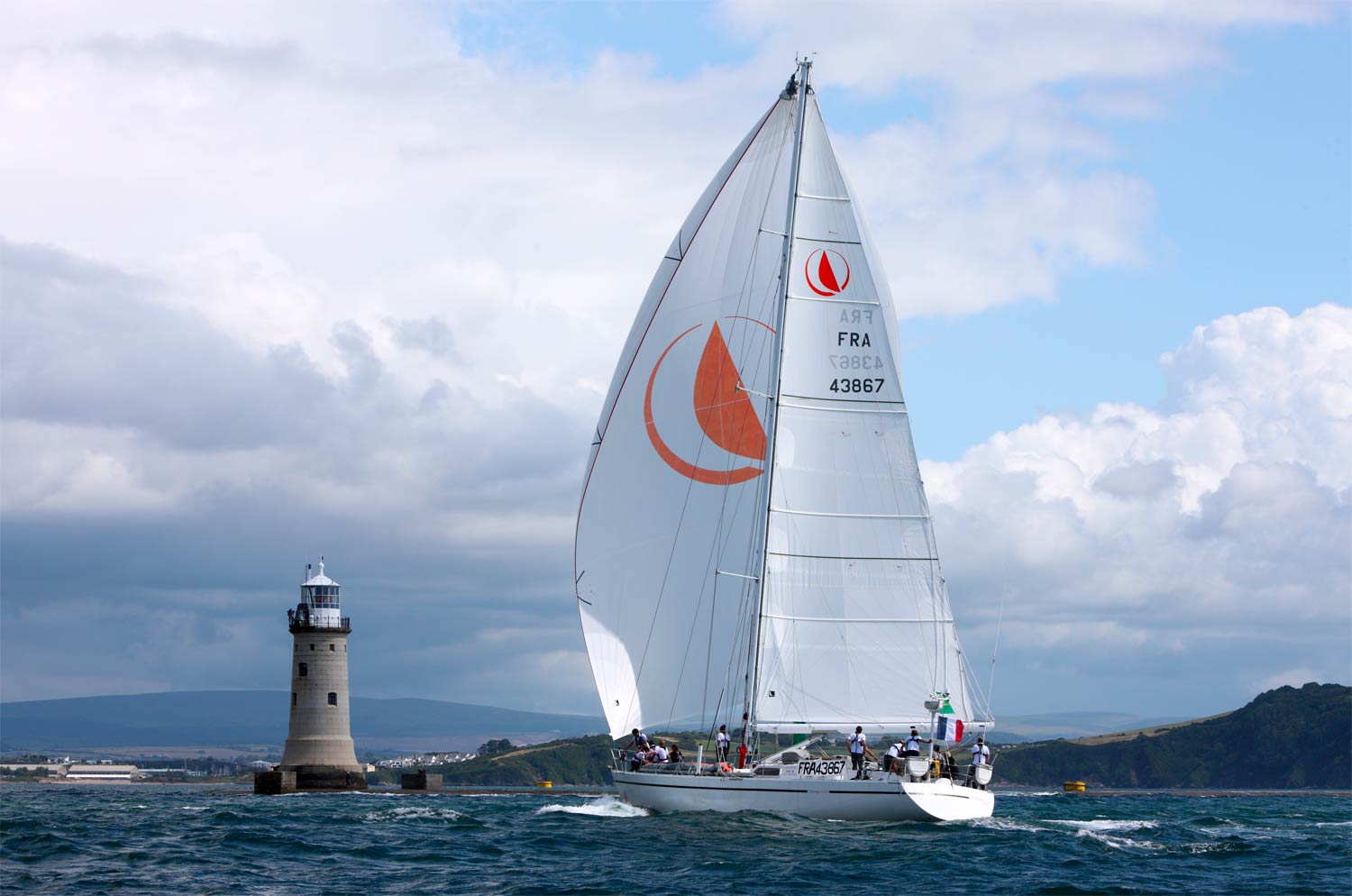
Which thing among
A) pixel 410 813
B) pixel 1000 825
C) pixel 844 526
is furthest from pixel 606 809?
pixel 844 526

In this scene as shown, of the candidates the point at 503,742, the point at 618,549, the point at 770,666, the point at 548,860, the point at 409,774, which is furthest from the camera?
the point at 503,742

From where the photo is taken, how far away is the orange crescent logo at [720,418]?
37.0 m

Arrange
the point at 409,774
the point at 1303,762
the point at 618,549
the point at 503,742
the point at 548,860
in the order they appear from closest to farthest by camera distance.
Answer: the point at 548,860
the point at 618,549
the point at 409,774
the point at 1303,762
the point at 503,742

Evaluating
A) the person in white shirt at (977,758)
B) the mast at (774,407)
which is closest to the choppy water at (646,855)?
the person in white shirt at (977,758)

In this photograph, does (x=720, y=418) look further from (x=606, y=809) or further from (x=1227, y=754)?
(x=1227, y=754)

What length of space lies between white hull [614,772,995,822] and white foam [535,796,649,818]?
2.48 meters

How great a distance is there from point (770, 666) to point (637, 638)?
3707mm

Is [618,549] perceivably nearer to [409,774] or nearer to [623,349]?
[623,349]

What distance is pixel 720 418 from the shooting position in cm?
3719

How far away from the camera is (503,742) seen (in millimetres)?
137750

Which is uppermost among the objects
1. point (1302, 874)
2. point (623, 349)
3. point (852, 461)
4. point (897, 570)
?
point (623, 349)

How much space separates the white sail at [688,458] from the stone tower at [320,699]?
32545 mm

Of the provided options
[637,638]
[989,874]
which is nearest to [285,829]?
[637,638]

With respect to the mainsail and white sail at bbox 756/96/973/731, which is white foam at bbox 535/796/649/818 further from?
white sail at bbox 756/96/973/731
